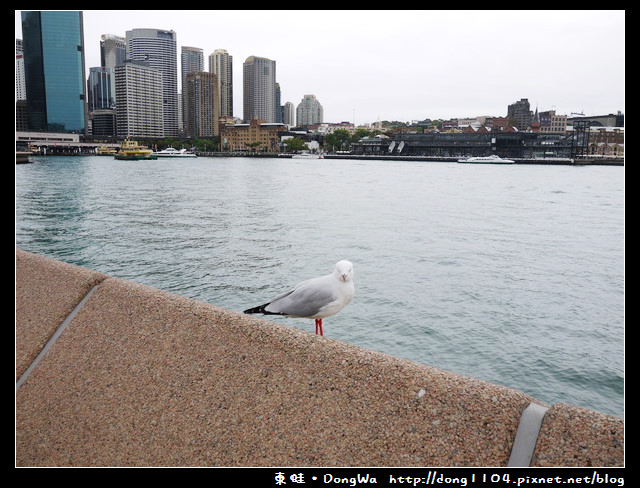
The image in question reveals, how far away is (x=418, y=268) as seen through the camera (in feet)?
41.7

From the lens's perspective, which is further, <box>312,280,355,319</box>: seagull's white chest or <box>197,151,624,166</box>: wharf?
<box>197,151,624,166</box>: wharf

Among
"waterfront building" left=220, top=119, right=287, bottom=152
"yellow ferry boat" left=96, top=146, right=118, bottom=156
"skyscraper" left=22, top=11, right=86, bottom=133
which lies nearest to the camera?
"skyscraper" left=22, top=11, right=86, bottom=133

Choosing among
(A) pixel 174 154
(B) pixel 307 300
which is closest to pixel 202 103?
(A) pixel 174 154

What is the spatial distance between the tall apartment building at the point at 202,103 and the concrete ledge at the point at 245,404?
19479 cm

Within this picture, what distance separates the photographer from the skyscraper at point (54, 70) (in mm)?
101000

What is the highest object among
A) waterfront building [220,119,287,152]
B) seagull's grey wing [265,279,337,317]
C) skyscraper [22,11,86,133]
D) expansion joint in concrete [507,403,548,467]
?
skyscraper [22,11,86,133]

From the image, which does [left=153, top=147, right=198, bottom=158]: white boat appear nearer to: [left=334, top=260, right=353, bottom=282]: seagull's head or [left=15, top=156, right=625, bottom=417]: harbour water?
[left=15, top=156, right=625, bottom=417]: harbour water

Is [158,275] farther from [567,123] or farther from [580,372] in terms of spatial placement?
[567,123]

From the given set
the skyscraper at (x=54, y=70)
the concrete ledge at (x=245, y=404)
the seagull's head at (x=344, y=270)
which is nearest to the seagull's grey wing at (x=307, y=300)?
the seagull's head at (x=344, y=270)

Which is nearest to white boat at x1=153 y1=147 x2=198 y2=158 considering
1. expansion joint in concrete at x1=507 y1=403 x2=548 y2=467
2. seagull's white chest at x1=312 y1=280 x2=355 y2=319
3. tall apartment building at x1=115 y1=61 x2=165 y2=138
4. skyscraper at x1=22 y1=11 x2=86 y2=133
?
skyscraper at x1=22 y1=11 x2=86 y2=133

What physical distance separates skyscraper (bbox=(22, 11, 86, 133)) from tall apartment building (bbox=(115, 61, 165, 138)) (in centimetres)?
4017

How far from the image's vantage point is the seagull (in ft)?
11.1

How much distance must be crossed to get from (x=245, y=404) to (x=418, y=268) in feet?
35.2
